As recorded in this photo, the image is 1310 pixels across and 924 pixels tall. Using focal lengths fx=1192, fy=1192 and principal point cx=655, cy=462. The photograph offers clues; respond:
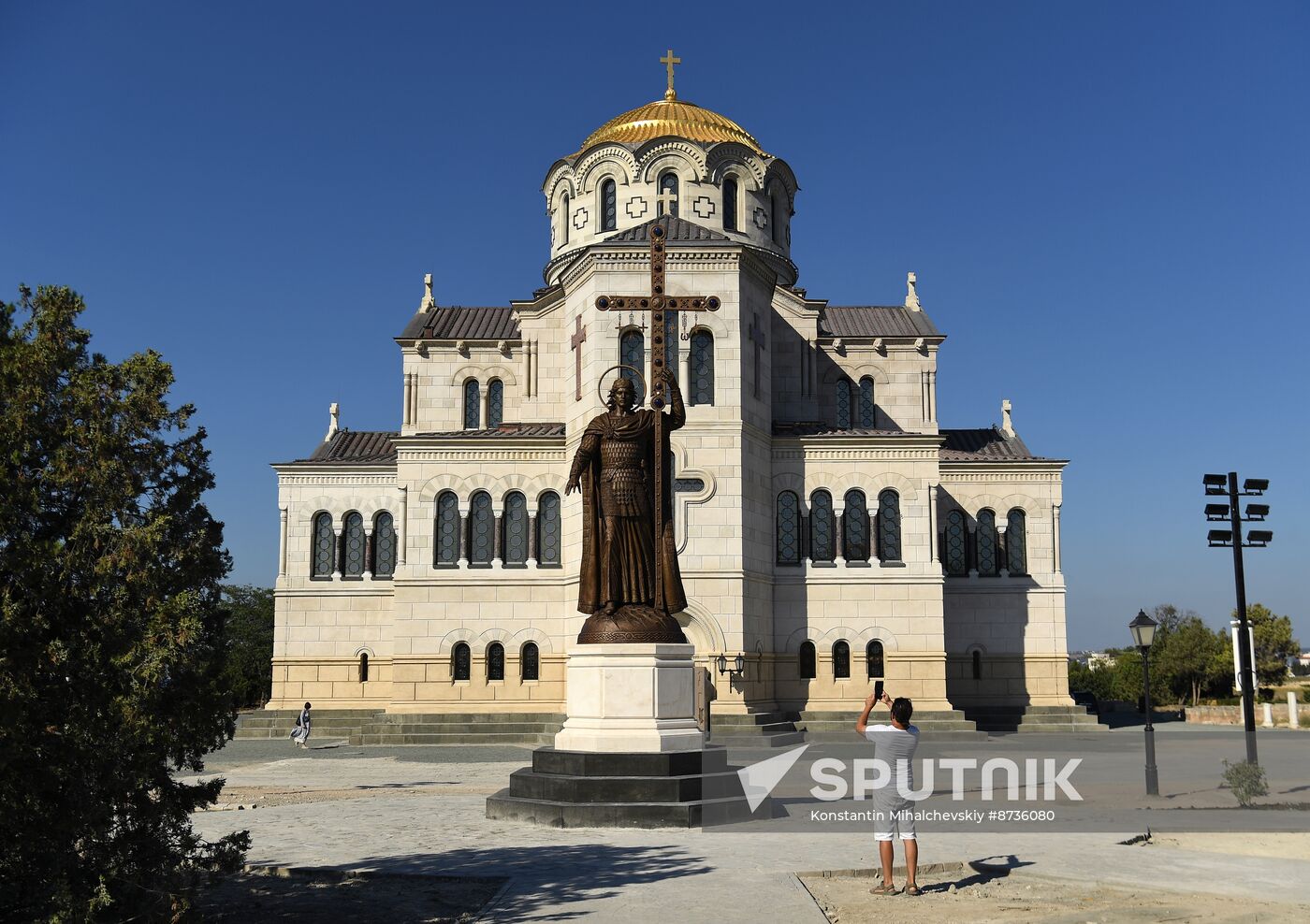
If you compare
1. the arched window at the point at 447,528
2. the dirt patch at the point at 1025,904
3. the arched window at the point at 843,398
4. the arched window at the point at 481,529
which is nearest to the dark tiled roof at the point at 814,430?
the arched window at the point at 843,398

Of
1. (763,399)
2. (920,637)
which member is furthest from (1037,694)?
(763,399)

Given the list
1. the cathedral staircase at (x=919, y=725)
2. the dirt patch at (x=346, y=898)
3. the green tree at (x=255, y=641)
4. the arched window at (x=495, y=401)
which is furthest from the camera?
the green tree at (x=255, y=641)

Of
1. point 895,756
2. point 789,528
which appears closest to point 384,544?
point 789,528

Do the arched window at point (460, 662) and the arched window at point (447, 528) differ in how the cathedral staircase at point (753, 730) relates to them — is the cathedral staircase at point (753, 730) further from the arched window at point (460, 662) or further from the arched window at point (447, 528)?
the arched window at point (447, 528)

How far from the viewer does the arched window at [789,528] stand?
33750 mm

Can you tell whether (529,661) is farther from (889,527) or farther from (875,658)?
(889,527)

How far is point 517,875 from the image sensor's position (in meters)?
10.4

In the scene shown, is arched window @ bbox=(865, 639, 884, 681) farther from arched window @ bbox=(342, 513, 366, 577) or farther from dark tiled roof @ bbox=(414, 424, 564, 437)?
arched window @ bbox=(342, 513, 366, 577)

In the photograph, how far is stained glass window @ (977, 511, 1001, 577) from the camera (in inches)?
1491

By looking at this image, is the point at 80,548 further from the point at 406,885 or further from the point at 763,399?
the point at 763,399

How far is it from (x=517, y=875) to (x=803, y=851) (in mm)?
3028

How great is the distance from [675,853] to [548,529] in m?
23.0

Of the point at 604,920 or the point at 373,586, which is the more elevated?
the point at 373,586

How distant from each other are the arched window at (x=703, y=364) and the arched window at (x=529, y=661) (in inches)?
338
